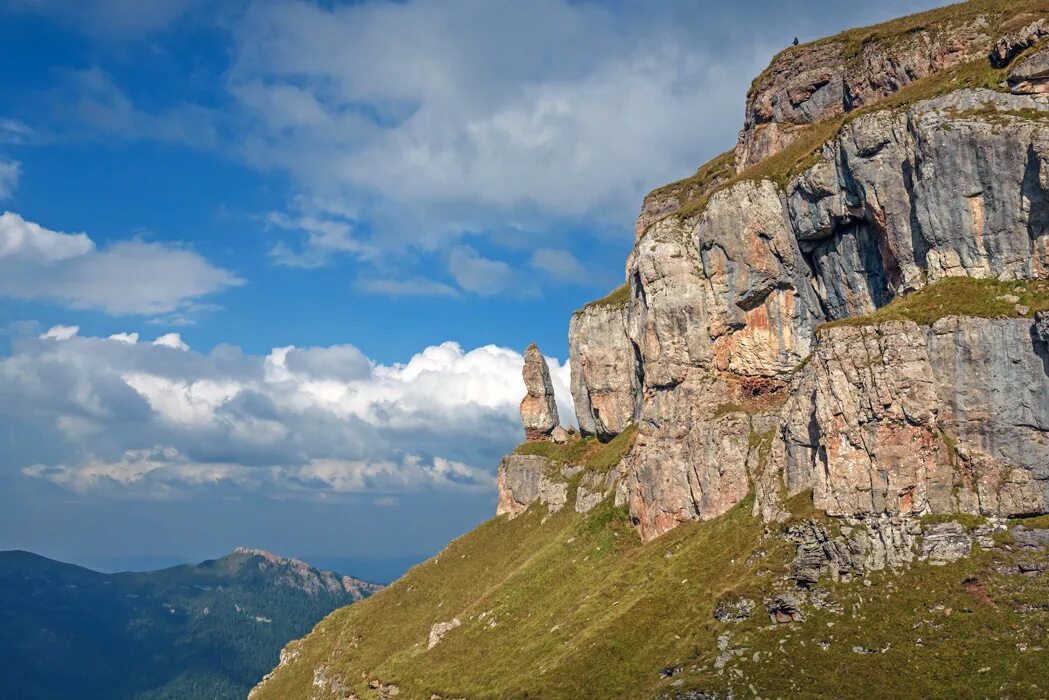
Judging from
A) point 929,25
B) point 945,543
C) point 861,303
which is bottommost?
point 945,543

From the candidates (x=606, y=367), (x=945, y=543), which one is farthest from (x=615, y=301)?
(x=945, y=543)

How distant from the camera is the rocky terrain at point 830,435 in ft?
231

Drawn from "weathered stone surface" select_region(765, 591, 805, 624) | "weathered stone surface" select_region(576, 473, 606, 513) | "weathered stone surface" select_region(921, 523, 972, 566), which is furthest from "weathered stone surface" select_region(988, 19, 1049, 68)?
"weathered stone surface" select_region(576, 473, 606, 513)

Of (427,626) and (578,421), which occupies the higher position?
(578,421)

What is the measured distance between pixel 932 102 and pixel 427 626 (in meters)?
105

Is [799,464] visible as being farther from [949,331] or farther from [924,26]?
[924,26]

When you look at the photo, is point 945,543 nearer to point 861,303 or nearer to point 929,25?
point 861,303

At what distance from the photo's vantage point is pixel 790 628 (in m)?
72.8

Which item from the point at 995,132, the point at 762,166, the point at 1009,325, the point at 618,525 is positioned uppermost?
the point at 762,166

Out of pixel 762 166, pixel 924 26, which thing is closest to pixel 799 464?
pixel 762 166

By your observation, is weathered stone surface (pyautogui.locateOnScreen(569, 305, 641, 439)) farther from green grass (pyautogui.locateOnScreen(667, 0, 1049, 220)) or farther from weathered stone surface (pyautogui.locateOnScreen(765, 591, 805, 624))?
weathered stone surface (pyautogui.locateOnScreen(765, 591, 805, 624))

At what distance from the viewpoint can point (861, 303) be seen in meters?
103

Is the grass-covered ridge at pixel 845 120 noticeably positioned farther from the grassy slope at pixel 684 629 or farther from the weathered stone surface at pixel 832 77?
the grassy slope at pixel 684 629

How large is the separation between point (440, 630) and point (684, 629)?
5268cm
